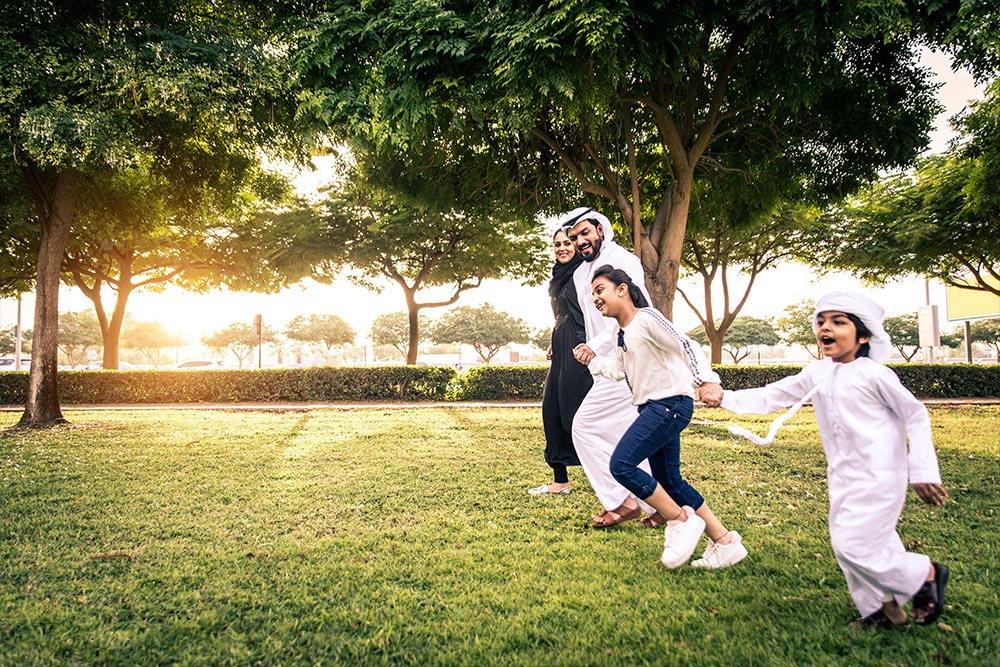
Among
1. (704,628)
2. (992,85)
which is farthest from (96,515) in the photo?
(992,85)

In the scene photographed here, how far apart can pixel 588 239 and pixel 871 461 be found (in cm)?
261

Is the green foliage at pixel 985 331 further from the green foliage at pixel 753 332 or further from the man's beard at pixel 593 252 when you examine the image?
the man's beard at pixel 593 252

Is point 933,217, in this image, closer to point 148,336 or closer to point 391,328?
point 391,328

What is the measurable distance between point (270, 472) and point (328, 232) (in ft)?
52.2

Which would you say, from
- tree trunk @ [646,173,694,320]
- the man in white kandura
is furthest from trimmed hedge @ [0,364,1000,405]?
the man in white kandura

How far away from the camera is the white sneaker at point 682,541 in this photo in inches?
136

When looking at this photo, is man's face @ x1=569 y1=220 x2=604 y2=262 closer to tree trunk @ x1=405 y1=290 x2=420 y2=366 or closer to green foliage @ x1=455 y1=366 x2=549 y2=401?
green foliage @ x1=455 y1=366 x2=549 y2=401

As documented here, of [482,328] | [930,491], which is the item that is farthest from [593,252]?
[482,328]

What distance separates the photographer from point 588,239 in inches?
188

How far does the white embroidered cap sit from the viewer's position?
2770 mm

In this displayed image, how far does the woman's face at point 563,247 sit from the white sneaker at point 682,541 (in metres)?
2.32

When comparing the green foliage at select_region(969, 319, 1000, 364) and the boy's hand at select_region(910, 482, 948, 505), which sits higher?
the green foliage at select_region(969, 319, 1000, 364)

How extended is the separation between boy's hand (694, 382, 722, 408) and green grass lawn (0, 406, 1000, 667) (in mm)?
972

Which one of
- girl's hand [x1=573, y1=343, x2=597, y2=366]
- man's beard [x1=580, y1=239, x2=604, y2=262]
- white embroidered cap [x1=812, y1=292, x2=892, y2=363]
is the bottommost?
girl's hand [x1=573, y1=343, x2=597, y2=366]
